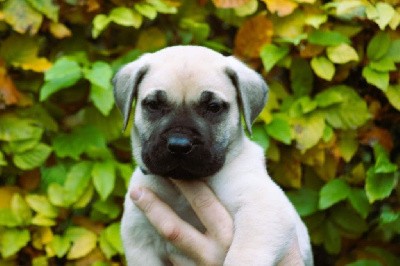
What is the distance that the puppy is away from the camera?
364cm

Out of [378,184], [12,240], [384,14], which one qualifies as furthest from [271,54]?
[12,240]

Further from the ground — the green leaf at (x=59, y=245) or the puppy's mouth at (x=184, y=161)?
the puppy's mouth at (x=184, y=161)

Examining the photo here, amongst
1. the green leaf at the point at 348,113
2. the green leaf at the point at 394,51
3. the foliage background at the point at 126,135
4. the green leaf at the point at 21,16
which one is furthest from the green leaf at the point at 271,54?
the green leaf at the point at 21,16

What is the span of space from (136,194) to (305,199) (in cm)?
200

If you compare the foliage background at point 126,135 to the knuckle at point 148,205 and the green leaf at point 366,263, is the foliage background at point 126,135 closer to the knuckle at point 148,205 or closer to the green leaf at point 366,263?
the green leaf at point 366,263

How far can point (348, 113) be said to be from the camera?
5.36 metres

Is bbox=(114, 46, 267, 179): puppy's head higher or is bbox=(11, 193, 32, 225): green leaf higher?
bbox=(114, 46, 267, 179): puppy's head

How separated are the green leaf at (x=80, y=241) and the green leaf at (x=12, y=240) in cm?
30

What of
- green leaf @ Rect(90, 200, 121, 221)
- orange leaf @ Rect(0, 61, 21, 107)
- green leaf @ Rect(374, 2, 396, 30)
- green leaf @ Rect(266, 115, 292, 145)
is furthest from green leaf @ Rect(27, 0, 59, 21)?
green leaf @ Rect(374, 2, 396, 30)

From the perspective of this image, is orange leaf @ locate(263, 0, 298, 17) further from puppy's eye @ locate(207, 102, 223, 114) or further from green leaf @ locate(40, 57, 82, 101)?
puppy's eye @ locate(207, 102, 223, 114)

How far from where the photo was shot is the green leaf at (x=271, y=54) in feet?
16.9

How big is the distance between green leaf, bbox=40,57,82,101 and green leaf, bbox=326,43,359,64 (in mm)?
1744

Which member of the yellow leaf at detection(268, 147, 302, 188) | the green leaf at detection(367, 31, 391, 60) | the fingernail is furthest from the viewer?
the yellow leaf at detection(268, 147, 302, 188)

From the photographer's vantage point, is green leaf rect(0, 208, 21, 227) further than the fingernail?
Yes
